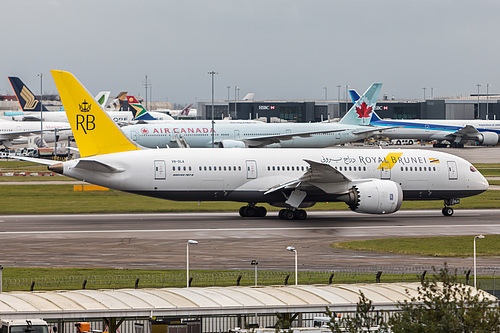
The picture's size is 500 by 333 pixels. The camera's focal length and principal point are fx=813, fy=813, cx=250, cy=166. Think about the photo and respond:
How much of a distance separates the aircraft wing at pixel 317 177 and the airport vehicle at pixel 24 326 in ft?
97.0

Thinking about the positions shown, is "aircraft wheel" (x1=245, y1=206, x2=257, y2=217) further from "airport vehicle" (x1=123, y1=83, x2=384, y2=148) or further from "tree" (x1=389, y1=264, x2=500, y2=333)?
"airport vehicle" (x1=123, y1=83, x2=384, y2=148)

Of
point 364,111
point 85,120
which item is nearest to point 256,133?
point 364,111

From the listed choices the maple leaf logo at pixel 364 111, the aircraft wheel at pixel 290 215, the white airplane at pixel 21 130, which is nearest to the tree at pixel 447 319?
the aircraft wheel at pixel 290 215

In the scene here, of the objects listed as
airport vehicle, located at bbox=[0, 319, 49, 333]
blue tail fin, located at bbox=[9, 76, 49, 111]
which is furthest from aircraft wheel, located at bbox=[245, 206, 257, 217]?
blue tail fin, located at bbox=[9, 76, 49, 111]

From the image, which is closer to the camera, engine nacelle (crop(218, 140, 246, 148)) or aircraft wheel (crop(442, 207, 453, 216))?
aircraft wheel (crop(442, 207, 453, 216))

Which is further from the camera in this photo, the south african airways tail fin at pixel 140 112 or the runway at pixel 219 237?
the south african airways tail fin at pixel 140 112

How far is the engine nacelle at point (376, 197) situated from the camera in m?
44.7

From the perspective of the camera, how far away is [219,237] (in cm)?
3978

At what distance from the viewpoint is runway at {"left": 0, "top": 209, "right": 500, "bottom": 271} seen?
107 feet

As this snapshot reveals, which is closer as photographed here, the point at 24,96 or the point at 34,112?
the point at 34,112

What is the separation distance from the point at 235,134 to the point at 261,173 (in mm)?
50610

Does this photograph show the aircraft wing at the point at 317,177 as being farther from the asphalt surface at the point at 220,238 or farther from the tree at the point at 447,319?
the tree at the point at 447,319

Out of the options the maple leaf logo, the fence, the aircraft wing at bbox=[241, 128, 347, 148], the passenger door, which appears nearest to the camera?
the fence

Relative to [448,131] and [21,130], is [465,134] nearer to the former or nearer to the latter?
[448,131]
